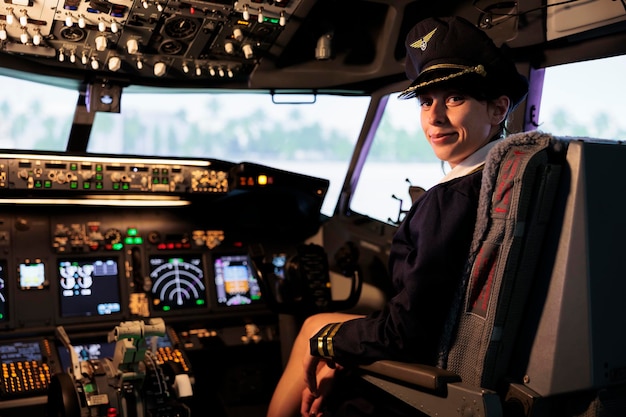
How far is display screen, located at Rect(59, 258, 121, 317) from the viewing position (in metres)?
3.38

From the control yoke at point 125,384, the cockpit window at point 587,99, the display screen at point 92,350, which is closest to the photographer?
the control yoke at point 125,384

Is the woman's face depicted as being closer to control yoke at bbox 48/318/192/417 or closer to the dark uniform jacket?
the dark uniform jacket

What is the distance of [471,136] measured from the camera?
1692mm

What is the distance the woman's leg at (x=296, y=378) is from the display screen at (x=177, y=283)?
149 cm

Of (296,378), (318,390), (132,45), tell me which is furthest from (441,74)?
(132,45)

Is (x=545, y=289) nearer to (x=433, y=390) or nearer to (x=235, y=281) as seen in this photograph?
(x=433, y=390)

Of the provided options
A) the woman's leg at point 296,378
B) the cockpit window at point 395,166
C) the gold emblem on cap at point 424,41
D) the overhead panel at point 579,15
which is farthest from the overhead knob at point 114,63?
the gold emblem on cap at point 424,41

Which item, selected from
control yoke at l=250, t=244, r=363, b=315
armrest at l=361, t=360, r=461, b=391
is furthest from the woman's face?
control yoke at l=250, t=244, r=363, b=315

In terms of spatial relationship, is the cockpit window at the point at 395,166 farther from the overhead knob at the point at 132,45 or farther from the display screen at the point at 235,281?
the overhead knob at the point at 132,45

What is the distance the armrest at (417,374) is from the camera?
149 centimetres

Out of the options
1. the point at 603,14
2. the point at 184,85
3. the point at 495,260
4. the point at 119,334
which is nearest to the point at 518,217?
the point at 495,260

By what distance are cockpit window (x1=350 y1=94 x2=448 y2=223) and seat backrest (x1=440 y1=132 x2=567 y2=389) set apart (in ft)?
7.17

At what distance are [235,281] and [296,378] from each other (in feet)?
5.55

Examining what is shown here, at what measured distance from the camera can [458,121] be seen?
5.52 feet
